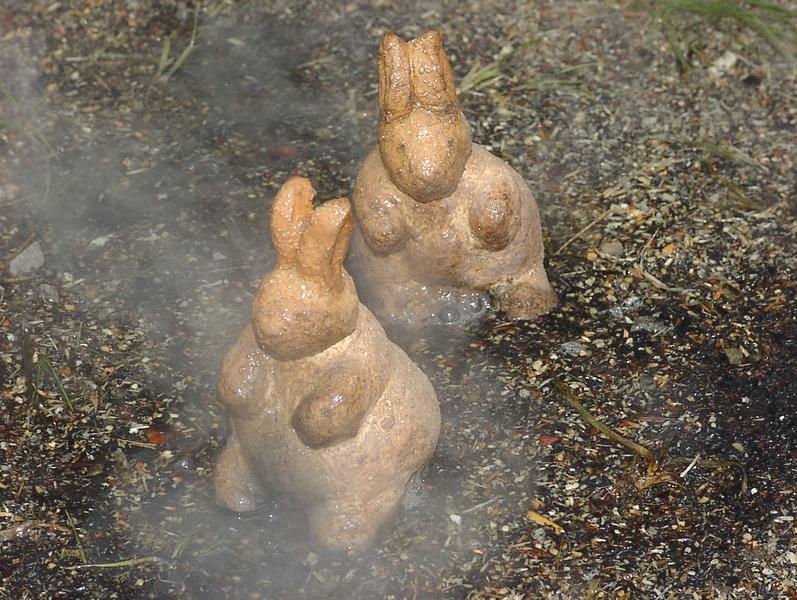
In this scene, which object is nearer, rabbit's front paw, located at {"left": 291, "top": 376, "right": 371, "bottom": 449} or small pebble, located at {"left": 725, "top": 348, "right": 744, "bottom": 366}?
rabbit's front paw, located at {"left": 291, "top": 376, "right": 371, "bottom": 449}

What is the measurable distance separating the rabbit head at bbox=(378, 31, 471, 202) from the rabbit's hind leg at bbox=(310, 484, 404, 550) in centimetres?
88

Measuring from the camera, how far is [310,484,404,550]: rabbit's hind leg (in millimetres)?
2793

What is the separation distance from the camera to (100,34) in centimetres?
486

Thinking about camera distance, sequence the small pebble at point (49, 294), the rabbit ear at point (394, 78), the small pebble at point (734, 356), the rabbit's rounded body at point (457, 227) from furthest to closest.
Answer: the small pebble at point (49, 294) → the small pebble at point (734, 356) → the rabbit's rounded body at point (457, 227) → the rabbit ear at point (394, 78)

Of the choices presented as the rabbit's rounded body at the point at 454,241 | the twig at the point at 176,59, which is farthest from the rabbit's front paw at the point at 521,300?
the twig at the point at 176,59

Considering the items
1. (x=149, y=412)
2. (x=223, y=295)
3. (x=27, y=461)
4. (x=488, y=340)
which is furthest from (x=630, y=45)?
(x=27, y=461)

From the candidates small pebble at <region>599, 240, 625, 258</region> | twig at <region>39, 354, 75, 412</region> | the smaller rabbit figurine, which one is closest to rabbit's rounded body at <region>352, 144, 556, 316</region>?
small pebble at <region>599, 240, 625, 258</region>

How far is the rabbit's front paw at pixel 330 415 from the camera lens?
2.58 meters

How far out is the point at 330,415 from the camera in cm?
258

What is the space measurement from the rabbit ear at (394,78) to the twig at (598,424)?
955 mm

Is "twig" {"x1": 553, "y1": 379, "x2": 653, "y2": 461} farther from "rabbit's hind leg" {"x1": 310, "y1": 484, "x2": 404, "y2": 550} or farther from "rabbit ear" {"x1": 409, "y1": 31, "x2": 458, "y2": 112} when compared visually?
"rabbit ear" {"x1": 409, "y1": 31, "x2": 458, "y2": 112}

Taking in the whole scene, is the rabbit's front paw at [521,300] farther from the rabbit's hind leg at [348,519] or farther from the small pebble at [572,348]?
the rabbit's hind leg at [348,519]

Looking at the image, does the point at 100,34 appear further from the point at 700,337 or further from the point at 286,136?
the point at 700,337

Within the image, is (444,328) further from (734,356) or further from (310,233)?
(310,233)
